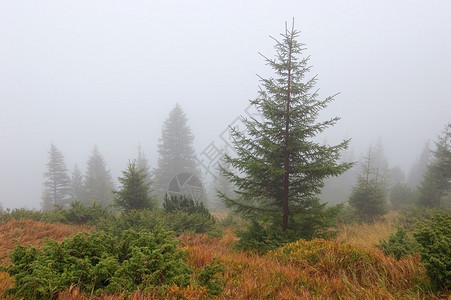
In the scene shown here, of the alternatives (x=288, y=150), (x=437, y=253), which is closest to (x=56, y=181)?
(x=288, y=150)

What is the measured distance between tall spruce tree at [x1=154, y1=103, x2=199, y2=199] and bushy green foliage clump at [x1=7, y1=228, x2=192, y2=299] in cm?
2946

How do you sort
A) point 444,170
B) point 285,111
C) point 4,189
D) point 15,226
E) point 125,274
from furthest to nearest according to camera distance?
point 4,189, point 444,170, point 15,226, point 285,111, point 125,274

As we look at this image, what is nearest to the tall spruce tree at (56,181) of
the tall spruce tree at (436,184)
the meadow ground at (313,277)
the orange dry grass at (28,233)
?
the orange dry grass at (28,233)

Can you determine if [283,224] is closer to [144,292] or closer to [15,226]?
[144,292]

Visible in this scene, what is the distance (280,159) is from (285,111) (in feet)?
4.73

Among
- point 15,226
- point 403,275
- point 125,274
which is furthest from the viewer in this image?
point 15,226

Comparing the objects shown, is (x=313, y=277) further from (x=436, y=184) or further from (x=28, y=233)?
(x=436, y=184)

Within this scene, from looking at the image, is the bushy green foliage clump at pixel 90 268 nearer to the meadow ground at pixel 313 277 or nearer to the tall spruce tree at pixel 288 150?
the meadow ground at pixel 313 277

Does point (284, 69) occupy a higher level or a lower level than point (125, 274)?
higher

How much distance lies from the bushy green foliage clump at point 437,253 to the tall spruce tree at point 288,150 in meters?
3.24

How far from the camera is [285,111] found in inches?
269

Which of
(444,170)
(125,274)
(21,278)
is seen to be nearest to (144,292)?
(125,274)

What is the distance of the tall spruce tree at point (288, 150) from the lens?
263 inches

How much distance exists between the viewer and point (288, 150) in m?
6.80
